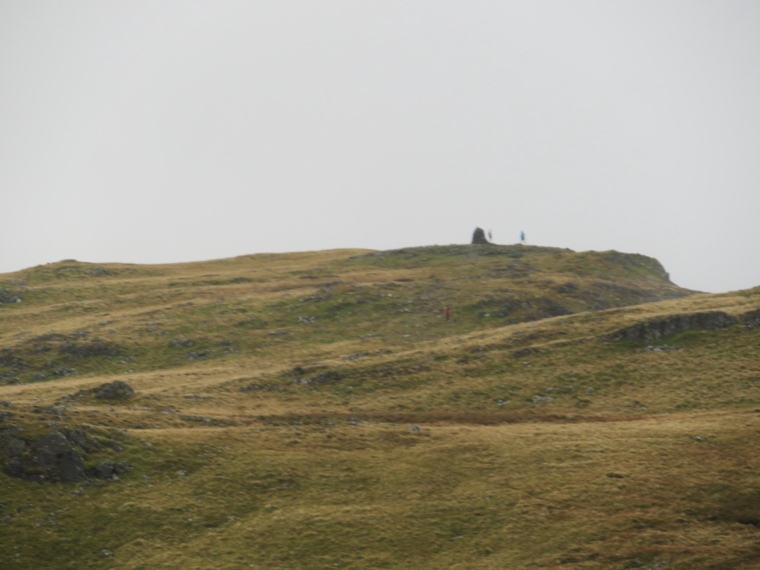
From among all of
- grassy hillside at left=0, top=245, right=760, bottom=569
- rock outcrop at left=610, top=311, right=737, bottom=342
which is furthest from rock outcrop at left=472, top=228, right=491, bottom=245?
rock outcrop at left=610, top=311, right=737, bottom=342

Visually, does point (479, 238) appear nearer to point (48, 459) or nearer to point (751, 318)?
point (751, 318)

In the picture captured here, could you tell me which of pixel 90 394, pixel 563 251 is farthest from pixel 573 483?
pixel 563 251

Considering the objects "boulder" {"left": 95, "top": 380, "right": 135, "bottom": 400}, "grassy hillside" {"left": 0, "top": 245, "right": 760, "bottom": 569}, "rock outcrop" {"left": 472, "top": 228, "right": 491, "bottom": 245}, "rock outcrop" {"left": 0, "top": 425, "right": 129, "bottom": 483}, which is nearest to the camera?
"grassy hillside" {"left": 0, "top": 245, "right": 760, "bottom": 569}

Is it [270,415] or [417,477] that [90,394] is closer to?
[270,415]

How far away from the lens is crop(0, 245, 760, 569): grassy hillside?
130ft

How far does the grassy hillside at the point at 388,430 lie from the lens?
130 ft

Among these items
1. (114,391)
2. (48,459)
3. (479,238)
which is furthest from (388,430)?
(479,238)

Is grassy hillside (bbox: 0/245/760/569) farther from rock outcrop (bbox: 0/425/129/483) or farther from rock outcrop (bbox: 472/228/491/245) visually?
rock outcrop (bbox: 472/228/491/245)

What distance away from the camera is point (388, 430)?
184 ft

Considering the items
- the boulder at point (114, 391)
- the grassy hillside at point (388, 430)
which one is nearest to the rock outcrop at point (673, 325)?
the grassy hillside at point (388, 430)

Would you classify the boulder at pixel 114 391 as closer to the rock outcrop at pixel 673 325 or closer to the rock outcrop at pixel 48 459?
the rock outcrop at pixel 48 459

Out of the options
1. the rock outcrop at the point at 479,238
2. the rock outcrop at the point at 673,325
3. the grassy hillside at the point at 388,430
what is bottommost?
the grassy hillside at the point at 388,430

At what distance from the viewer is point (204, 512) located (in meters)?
43.2

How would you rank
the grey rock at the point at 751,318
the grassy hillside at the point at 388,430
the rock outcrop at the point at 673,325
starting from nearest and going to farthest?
the grassy hillside at the point at 388,430 < the grey rock at the point at 751,318 < the rock outcrop at the point at 673,325
